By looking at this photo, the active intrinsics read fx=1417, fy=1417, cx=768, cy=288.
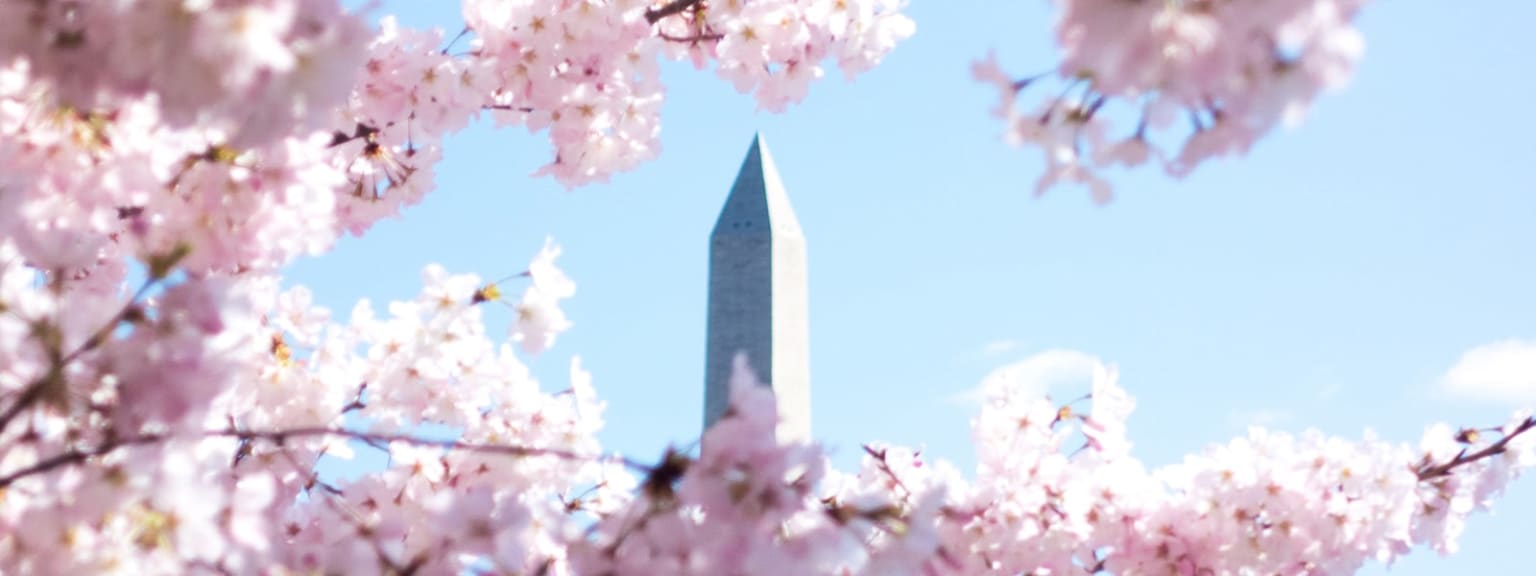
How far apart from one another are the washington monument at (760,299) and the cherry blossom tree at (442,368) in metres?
7.08

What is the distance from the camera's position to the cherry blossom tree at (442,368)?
883mm

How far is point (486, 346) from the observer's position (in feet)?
6.91

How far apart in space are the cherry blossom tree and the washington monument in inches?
279

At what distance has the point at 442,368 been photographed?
2080 millimetres

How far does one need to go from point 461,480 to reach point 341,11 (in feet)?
3.91

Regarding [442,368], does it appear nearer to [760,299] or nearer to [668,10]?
[668,10]

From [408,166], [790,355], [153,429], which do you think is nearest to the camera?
[153,429]

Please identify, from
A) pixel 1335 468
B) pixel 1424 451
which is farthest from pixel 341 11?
pixel 1424 451

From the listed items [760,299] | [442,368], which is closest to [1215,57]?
[442,368]

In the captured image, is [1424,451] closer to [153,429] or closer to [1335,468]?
[1335,468]

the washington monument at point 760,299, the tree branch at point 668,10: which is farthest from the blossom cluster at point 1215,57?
the washington monument at point 760,299

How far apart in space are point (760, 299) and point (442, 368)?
7.54 m

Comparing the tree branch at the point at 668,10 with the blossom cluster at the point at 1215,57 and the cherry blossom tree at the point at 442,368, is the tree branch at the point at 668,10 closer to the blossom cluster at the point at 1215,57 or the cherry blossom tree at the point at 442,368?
the cherry blossom tree at the point at 442,368

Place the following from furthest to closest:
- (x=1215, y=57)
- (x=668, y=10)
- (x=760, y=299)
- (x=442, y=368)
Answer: (x=760, y=299) < (x=668, y=10) < (x=442, y=368) < (x=1215, y=57)
